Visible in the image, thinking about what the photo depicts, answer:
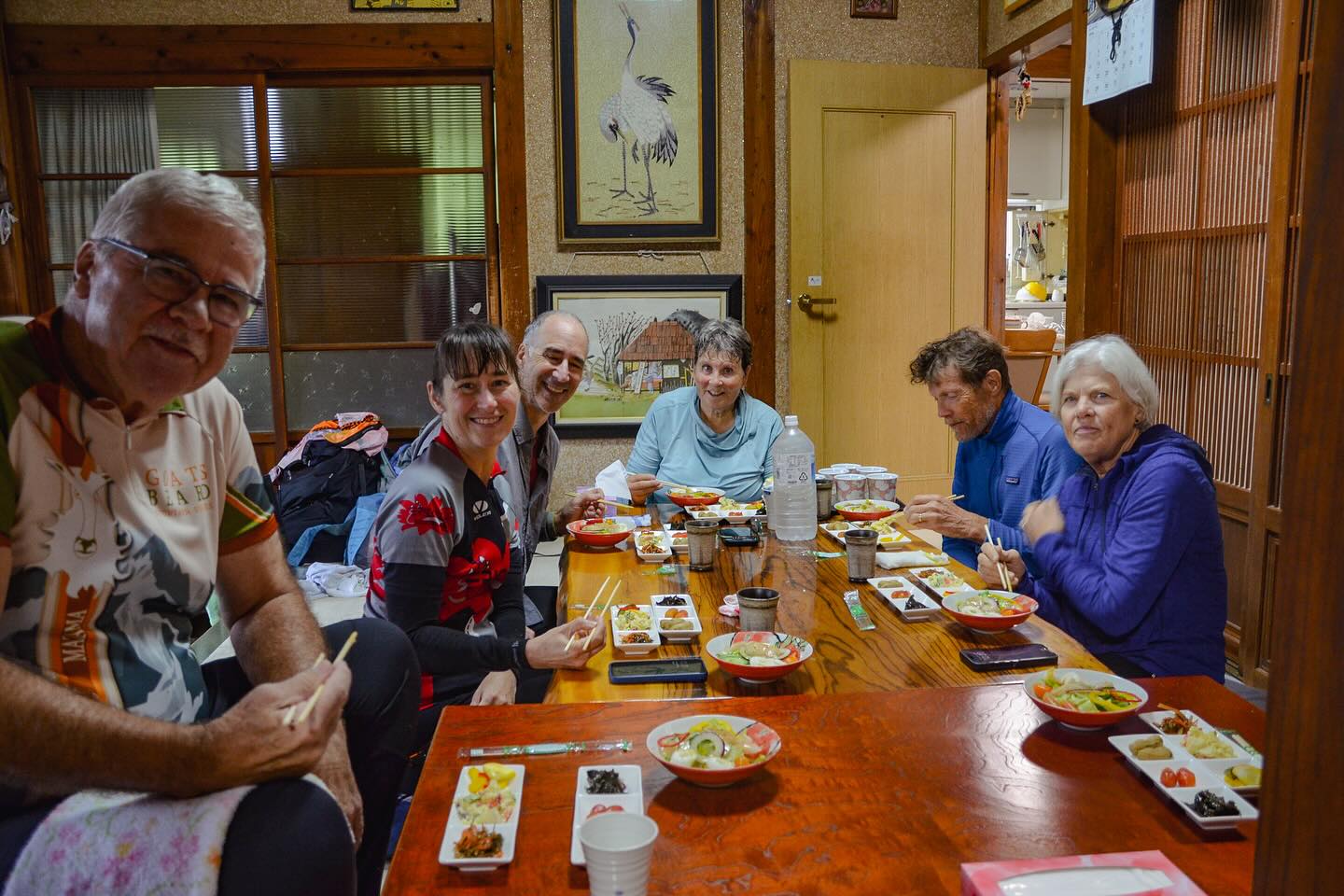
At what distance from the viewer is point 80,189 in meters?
4.48

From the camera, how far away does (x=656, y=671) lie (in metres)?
1.44

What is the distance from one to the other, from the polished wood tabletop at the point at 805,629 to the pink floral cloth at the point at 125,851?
18.8 inches

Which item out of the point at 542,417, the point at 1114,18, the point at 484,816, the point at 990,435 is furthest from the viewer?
the point at 1114,18

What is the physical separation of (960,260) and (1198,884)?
419 cm

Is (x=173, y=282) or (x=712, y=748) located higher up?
(x=173, y=282)

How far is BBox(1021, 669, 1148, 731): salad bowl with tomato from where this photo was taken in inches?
46.3

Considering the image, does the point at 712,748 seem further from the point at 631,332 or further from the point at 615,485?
the point at 631,332

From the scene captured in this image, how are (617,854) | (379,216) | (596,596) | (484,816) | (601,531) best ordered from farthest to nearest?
(379,216), (601,531), (596,596), (484,816), (617,854)

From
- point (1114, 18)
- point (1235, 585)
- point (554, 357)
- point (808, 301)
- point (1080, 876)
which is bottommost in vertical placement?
point (1235, 585)

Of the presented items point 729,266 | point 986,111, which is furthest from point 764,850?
point 986,111

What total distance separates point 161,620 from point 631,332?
3506 mm

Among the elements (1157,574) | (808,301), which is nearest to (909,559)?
(1157,574)

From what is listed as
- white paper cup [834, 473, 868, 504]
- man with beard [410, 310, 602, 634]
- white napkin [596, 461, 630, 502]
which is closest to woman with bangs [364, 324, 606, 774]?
man with beard [410, 310, 602, 634]

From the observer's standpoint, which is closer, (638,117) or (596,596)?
(596,596)
